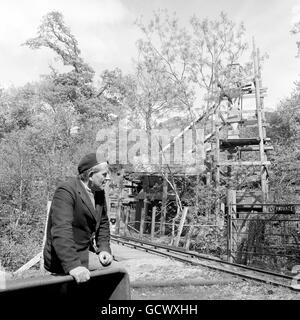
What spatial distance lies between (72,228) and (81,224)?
11cm

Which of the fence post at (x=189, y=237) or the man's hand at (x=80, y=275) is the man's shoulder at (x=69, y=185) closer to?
the man's hand at (x=80, y=275)

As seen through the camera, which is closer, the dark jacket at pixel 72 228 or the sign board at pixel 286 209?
the dark jacket at pixel 72 228

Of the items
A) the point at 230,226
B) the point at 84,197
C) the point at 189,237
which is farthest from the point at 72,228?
the point at 189,237

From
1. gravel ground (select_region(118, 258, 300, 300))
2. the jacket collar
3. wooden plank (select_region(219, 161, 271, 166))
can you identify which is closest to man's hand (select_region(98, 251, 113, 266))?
the jacket collar

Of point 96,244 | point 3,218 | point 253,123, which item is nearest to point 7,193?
point 3,218

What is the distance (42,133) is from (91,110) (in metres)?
A: 8.09

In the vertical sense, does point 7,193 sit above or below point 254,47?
below

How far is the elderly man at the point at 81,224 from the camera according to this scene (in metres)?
2.76

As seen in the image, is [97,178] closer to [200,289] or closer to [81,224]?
[81,224]

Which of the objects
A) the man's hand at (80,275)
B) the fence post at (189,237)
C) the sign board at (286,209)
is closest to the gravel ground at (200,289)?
the sign board at (286,209)

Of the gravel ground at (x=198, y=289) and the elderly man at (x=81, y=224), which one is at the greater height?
the elderly man at (x=81, y=224)

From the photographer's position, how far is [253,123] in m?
19.5

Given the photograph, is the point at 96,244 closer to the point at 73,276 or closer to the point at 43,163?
the point at 73,276

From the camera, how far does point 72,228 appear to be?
9.80 ft
